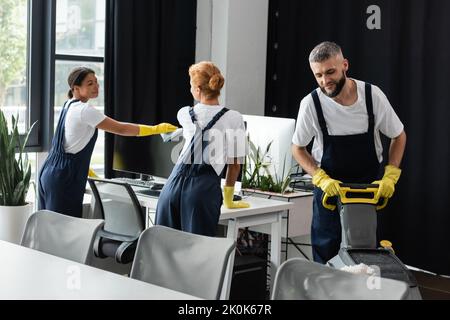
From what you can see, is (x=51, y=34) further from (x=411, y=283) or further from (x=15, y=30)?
(x=411, y=283)

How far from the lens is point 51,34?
18.7ft

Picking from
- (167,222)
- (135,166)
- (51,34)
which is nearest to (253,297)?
(167,222)

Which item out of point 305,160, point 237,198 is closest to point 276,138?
point 237,198

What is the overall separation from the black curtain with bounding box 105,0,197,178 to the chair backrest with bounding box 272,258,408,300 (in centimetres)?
359

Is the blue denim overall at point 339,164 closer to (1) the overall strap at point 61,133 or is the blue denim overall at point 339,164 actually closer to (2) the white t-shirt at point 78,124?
(2) the white t-shirt at point 78,124

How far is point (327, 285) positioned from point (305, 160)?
136 cm

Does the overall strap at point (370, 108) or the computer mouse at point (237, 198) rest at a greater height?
the overall strap at point (370, 108)

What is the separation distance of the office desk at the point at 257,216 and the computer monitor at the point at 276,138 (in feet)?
0.77

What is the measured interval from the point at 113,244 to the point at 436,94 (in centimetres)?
260

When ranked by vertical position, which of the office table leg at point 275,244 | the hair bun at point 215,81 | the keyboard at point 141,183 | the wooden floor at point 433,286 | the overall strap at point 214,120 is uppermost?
the hair bun at point 215,81

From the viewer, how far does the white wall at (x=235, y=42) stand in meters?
6.48

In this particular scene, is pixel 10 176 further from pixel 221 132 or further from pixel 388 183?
pixel 388 183

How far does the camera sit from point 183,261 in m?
2.92

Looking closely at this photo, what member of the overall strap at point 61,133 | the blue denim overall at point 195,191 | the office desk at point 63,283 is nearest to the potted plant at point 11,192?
the overall strap at point 61,133
